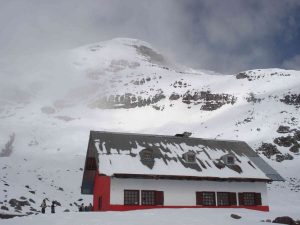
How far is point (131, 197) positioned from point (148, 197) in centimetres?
143

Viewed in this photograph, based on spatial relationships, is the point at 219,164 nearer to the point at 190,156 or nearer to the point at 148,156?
the point at 190,156

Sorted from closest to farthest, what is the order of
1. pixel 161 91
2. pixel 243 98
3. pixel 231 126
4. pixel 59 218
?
1. pixel 59 218
2. pixel 231 126
3. pixel 243 98
4. pixel 161 91

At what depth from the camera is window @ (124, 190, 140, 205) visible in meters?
32.6

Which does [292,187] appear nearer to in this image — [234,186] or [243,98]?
[234,186]

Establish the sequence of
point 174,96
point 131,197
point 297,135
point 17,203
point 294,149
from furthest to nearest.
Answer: point 174,96
point 297,135
point 294,149
point 17,203
point 131,197

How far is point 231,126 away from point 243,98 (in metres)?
26.7

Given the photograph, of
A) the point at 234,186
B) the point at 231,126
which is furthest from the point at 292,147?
the point at 234,186

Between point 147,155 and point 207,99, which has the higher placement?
point 207,99

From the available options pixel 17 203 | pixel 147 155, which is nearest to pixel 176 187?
pixel 147 155

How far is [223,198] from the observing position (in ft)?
116

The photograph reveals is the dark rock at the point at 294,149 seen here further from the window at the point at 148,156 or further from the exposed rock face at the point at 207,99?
the window at the point at 148,156

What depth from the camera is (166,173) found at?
33188 millimetres

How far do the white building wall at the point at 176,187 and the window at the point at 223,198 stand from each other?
36 cm

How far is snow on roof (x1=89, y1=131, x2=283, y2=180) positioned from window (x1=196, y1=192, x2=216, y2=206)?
68.6 inches
